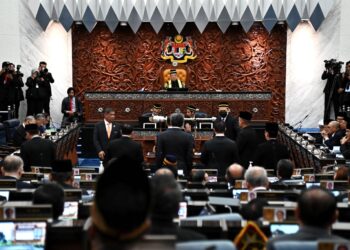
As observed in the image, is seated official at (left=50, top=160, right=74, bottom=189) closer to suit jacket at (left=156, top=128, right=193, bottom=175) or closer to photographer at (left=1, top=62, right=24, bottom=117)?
suit jacket at (left=156, top=128, right=193, bottom=175)

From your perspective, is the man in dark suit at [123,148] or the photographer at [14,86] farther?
the photographer at [14,86]

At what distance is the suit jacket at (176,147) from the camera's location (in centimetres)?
858

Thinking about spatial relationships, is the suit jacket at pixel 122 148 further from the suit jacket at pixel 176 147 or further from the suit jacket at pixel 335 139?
the suit jacket at pixel 335 139

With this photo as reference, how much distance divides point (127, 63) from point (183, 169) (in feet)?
37.7

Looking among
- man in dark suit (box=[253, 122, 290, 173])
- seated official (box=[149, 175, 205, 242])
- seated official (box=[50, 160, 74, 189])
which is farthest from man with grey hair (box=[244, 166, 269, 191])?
man in dark suit (box=[253, 122, 290, 173])

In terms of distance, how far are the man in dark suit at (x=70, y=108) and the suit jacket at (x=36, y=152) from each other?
815 centimetres

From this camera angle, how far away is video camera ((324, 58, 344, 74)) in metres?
16.9

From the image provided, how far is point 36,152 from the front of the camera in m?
8.59

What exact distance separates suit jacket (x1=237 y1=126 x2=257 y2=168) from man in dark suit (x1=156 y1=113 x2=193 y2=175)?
129cm

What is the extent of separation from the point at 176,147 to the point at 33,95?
906 centimetres

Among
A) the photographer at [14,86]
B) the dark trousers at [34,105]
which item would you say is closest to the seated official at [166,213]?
the photographer at [14,86]

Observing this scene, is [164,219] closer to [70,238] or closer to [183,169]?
[70,238]

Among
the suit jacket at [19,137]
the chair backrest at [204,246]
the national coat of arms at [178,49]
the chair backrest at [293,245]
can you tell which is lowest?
the chair backrest at [293,245]

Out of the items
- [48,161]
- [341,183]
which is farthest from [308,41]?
[341,183]
